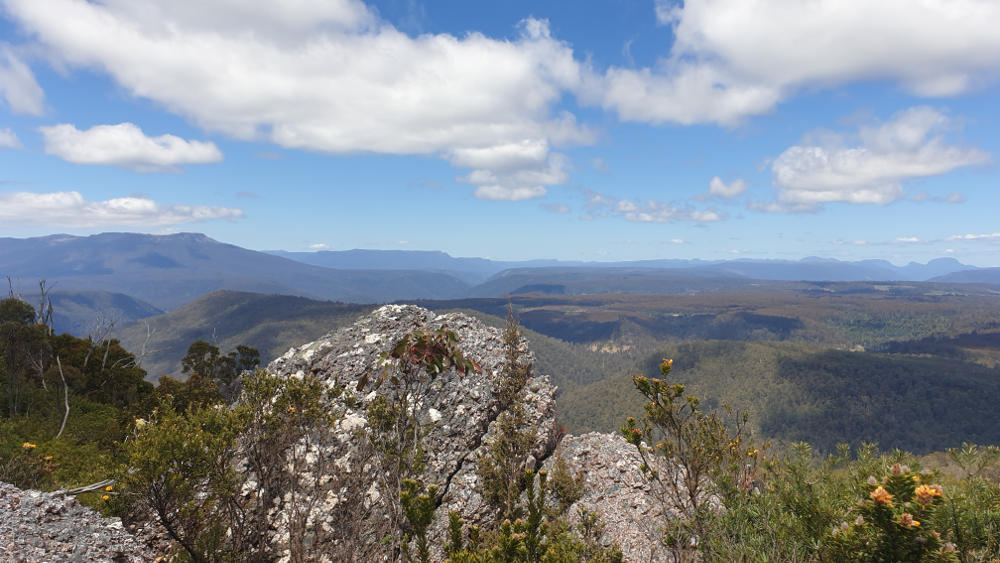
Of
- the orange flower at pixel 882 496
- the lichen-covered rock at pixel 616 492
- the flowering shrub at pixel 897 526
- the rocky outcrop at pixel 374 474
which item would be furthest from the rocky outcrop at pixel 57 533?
the orange flower at pixel 882 496

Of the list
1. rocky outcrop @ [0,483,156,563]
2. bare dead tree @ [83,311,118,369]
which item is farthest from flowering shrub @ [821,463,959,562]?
bare dead tree @ [83,311,118,369]

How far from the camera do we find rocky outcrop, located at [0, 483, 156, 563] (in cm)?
754

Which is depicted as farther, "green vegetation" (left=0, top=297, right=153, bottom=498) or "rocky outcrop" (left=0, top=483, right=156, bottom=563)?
"green vegetation" (left=0, top=297, right=153, bottom=498)

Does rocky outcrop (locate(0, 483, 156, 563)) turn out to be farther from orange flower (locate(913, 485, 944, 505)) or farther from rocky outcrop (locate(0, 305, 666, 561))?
orange flower (locate(913, 485, 944, 505))

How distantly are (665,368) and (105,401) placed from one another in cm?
3432

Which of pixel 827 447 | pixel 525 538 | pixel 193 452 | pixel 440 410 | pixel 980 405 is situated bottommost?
pixel 827 447

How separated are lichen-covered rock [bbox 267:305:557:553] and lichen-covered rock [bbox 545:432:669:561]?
3.56 ft

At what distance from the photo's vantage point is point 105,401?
2638cm

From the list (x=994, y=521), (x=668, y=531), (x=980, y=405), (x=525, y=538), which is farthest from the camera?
(x=980, y=405)

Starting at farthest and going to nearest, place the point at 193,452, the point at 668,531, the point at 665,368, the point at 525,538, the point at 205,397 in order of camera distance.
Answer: the point at 205,397 < the point at 193,452 < the point at 668,531 < the point at 665,368 < the point at 525,538

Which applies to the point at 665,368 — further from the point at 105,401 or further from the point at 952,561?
the point at 105,401

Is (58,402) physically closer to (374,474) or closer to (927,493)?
(374,474)

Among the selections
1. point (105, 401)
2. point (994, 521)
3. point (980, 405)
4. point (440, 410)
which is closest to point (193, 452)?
point (440, 410)

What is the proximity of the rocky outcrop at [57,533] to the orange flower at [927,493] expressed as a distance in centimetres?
1160
